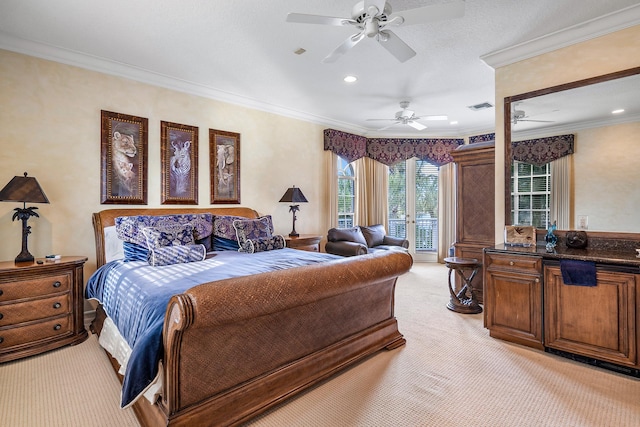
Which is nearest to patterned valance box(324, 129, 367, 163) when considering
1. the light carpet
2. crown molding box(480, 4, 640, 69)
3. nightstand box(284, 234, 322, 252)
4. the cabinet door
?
nightstand box(284, 234, 322, 252)

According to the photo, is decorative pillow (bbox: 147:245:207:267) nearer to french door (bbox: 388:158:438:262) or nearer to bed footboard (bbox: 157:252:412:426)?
bed footboard (bbox: 157:252:412:426)

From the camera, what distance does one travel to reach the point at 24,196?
276cm

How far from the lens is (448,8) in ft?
6.74

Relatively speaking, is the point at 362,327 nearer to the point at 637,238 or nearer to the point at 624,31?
the point at 637,238

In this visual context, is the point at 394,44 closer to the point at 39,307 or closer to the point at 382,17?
the point at 382,17

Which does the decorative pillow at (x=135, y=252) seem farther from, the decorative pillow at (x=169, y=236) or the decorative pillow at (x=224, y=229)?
the decorative pillow at (x=224, y=229)

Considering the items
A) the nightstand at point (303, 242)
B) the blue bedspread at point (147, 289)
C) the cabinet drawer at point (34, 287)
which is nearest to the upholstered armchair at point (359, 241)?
the nightstand at point (303, 242)

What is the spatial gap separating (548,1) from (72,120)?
4.68 meters

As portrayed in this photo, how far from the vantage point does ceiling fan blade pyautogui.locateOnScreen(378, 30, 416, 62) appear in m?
2.46

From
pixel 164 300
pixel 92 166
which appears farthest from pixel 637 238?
pixel 92 166

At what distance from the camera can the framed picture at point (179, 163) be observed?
4.01 m

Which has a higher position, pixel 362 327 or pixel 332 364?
pixel 362 327

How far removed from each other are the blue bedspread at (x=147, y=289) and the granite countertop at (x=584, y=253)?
185 centimetres

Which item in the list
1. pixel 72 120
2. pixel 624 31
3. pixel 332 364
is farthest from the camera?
pixel 72 120
